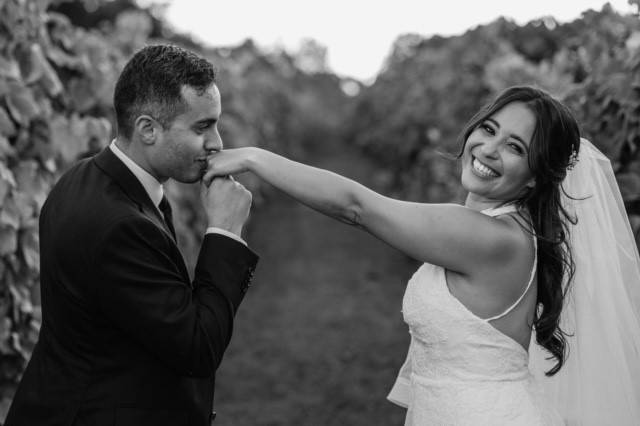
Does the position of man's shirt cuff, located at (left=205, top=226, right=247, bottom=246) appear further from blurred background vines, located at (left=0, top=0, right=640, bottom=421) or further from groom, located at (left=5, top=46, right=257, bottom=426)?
blurred background vines, located at (left=0, top=0, right=640, bottom=421)

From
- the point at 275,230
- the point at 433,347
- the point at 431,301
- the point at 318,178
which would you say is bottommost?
the point at 275,230

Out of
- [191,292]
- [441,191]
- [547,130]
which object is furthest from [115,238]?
[441,191]

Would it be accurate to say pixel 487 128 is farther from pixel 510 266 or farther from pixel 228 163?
pixel 228 163

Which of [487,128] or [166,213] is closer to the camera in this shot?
[487,128]

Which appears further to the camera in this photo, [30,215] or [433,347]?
[30,215]

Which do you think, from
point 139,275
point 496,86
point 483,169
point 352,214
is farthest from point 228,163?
point 496,86

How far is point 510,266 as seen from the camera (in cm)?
277

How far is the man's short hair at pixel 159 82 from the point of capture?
8.77 feet

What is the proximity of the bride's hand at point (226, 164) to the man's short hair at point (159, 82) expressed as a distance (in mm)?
247

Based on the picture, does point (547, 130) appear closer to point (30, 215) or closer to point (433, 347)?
point (433, 347)

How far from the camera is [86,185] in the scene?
8.72 feet

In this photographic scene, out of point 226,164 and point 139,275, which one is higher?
point 226,164

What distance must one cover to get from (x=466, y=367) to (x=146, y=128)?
4.93ft

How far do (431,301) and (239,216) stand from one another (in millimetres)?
799
